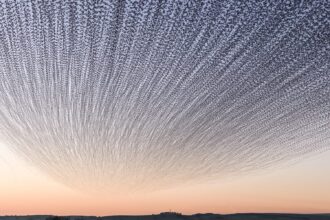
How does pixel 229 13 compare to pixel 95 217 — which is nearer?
pixel 229 13

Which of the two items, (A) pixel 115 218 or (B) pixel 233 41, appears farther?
(A) pixel 115 218

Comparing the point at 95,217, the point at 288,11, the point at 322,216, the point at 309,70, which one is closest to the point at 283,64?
the point at 309,70

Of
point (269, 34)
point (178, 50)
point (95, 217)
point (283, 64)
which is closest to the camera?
point (269, 34)

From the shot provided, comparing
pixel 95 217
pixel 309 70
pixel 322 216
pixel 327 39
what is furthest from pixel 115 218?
pixel 327 39

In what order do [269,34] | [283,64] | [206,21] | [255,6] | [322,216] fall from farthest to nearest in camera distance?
[322,216] < [283,64] < [269,34] < [206,21] < [255,6]

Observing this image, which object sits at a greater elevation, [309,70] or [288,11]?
[309,70]

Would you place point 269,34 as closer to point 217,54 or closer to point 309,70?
point 217,54

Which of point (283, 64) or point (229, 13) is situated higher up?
point (283, 64)

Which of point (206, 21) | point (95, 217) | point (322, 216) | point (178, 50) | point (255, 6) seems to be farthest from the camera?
point (322, 216)

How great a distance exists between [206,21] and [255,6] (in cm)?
168

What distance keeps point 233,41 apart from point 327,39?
10.5 feet

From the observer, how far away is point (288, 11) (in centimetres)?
1260

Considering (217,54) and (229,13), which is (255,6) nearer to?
(229,13)

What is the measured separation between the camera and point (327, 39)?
15.1m
